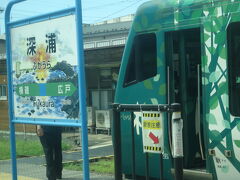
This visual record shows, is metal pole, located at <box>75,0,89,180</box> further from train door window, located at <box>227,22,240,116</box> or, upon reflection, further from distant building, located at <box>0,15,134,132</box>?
distant building, located at <box>0,15,134,132</box>

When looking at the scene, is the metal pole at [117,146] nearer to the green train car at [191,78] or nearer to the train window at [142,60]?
the green train car at [191,78]

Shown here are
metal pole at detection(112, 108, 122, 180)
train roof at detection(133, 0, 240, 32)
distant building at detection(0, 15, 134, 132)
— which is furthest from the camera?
distant building at detection(0, 15, 134, 132)

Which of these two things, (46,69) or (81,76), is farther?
(46,69)

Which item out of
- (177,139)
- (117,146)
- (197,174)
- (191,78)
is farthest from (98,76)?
(177,139)

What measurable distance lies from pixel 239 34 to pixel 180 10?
40.1 inches

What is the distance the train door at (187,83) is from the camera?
6770 mm

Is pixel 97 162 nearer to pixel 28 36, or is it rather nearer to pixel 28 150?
pixel 28 150

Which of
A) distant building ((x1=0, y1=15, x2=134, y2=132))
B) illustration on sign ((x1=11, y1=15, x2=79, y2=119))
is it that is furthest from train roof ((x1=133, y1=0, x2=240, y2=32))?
distant building ((x1=0, y1=15, x2=134, y2=132))

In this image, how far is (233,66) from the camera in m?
5.90

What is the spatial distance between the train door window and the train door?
859mm

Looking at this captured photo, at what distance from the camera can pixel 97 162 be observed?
11.1m

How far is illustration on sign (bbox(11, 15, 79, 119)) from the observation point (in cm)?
543

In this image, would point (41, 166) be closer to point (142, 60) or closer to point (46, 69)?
point (142, 60)

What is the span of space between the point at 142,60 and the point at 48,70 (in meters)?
1.92
